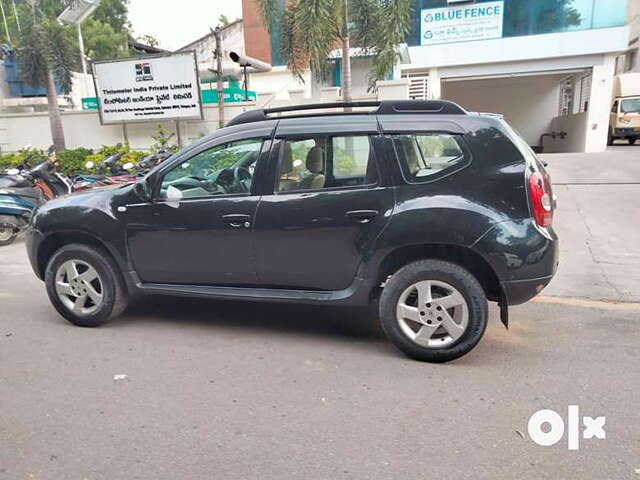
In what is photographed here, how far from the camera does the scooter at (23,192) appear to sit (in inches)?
304

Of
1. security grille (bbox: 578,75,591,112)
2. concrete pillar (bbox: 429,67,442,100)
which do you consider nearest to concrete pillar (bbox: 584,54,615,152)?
security grille (bbox: 578,75,591,112)

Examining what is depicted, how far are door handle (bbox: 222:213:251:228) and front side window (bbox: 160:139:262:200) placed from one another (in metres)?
0.21

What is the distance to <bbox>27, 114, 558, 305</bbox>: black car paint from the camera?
340 cm

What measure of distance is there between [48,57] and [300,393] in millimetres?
12329

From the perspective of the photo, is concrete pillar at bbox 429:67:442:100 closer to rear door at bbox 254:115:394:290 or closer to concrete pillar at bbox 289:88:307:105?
concrete pillar at bbox 289:88:307:105

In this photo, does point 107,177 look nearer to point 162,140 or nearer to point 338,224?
point 162,140

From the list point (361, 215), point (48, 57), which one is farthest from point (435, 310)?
point (48, 57)

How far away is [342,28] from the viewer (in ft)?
34.8

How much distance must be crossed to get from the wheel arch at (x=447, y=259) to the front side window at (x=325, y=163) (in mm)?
579

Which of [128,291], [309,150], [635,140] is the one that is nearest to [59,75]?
[128,291]

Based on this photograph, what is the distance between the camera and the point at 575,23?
49.8 ft

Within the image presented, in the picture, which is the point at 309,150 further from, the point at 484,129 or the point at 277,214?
the point at 484,129

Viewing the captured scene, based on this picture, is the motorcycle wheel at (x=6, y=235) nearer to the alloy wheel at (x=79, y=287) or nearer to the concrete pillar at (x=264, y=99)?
the alloy wheel at (x=79, y=287)

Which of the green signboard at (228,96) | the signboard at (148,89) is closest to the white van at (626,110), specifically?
the green signboard at (228,96)
